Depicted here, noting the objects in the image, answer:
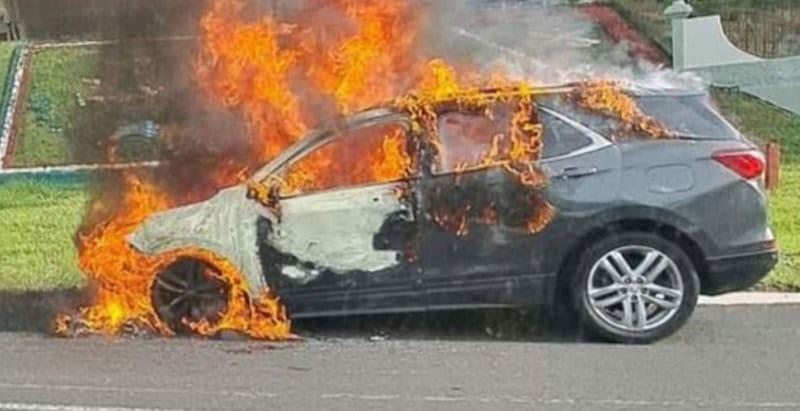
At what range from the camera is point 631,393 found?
24.0 ft

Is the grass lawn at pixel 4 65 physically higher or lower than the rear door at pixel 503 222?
higher

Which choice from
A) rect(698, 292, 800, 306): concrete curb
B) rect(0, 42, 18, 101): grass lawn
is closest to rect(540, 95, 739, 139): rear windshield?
rect(698, 292, 800, 306): concrete curb

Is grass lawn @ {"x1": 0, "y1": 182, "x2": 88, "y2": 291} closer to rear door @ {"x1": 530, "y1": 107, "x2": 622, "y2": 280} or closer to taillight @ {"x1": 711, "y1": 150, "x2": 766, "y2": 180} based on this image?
rear door @ {"x1": 530, "y1": 107, "x2": 622, "y2": 280}

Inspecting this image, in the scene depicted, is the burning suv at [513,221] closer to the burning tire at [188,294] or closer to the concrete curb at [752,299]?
the burning tire at [188,294]

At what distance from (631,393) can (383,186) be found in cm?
199

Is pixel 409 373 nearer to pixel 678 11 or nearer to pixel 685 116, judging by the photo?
pixel 685 116

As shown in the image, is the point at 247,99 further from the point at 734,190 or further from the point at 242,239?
the point at 734,190

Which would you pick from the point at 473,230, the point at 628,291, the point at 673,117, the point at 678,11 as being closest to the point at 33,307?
the point at 473,230

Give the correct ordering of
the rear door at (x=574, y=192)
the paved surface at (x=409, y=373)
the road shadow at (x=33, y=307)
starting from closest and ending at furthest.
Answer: the paved surface at (x=409, y=373) → the rear door at (x=574, y=192) → the road shadow at (x=33, y=307)

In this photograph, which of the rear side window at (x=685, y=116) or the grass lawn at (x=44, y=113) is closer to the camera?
the rear side window at (x=685, y=116)

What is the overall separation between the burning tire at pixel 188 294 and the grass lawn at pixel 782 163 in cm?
405

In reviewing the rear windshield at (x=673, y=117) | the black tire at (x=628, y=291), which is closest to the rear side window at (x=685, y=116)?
the rear windshield at (x=673, y=117)

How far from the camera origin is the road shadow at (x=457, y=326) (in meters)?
8.81

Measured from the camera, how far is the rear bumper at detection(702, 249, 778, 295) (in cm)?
852
